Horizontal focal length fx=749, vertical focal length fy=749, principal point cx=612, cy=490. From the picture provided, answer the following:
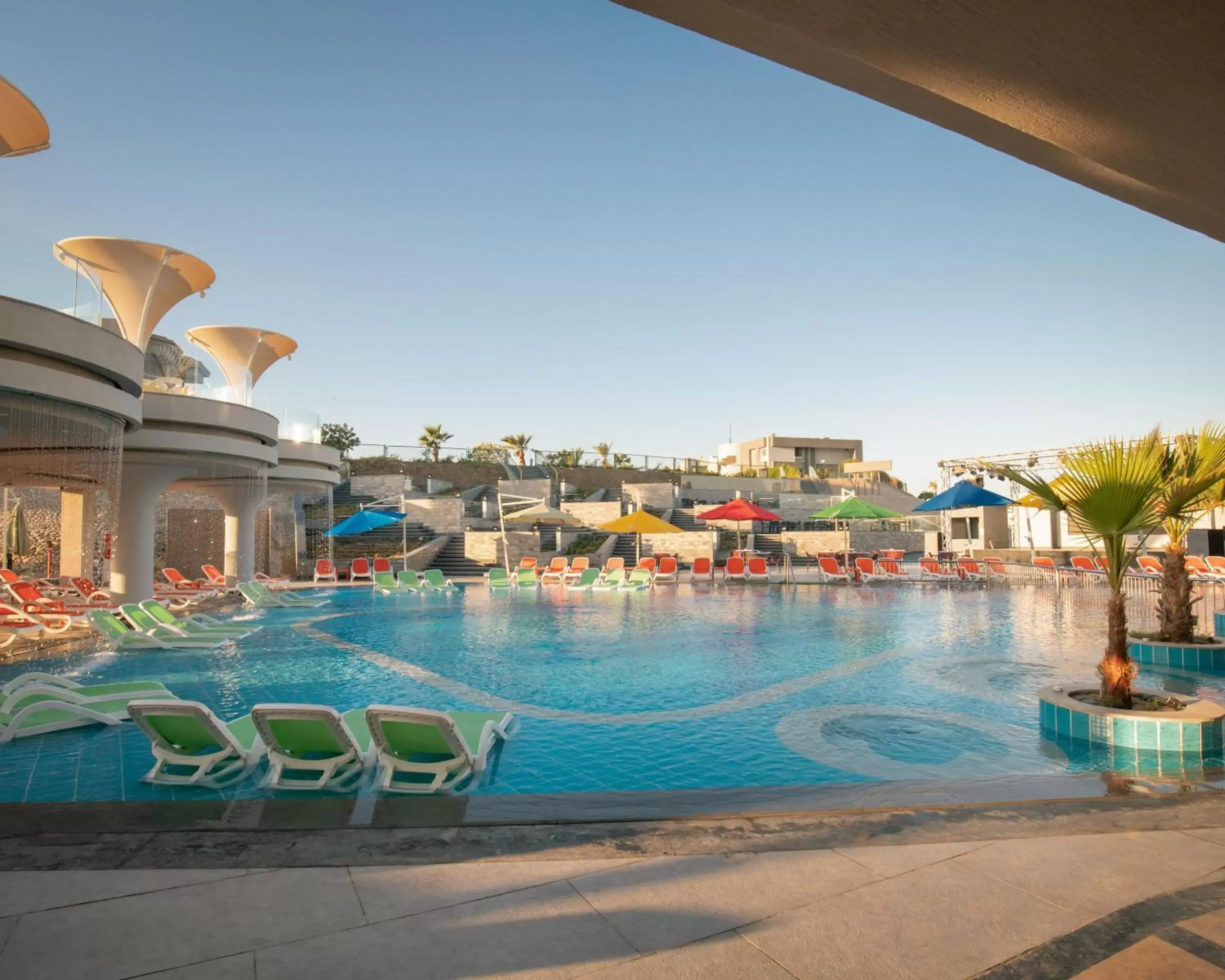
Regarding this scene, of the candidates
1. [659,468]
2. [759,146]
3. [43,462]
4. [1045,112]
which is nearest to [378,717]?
[1045,112]

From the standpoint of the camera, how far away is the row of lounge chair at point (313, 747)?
5254 mm

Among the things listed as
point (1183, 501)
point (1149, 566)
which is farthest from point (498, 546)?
point (1183, 501)

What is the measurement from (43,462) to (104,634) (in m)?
4.83

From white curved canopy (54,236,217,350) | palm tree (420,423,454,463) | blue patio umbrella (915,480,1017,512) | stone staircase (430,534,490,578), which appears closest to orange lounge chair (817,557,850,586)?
blue patio umbrella (915,480,1017,512)

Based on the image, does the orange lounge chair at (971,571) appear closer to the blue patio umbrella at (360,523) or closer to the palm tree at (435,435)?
the blue patio umbrella at (360,523)

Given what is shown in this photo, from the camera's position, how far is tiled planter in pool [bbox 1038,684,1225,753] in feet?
19.1

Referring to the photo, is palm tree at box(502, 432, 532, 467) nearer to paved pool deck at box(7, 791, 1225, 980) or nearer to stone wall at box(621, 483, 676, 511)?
stone wall at box(621, 483, 676, 511)

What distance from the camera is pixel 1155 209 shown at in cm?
294

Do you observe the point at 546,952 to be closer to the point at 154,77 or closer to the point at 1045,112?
the point at 1045,112

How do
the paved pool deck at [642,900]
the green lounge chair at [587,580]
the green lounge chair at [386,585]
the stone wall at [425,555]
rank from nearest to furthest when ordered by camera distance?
1. the paved pool deck at [642,900]
2. the green lounge chair at [386,585]
3. the green lounge chair at [587,580]
4. the stone wall at [425,555]

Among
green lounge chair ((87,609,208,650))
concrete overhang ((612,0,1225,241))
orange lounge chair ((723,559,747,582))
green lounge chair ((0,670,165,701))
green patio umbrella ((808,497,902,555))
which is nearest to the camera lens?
concrete overhang ((612,0,1225,241))

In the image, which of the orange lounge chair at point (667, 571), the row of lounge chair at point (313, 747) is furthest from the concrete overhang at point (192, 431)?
the orange lounge chair at point (667, 571)

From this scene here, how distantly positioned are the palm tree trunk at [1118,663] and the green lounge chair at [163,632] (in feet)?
39.1

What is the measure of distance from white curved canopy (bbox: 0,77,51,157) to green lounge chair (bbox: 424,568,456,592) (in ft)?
45.3
